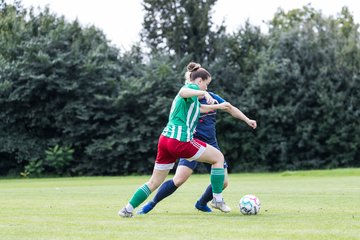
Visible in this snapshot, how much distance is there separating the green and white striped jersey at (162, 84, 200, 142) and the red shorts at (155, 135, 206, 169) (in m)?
0.07

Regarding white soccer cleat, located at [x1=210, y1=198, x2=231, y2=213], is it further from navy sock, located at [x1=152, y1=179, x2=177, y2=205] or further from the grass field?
navy sock, located at [x1=152, y1=179, x2=177, y2=205]

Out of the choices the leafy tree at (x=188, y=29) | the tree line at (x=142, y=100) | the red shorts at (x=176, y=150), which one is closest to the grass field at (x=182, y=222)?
the red shorts at (x=176, y=150)

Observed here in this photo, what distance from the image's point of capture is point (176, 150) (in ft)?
31.3

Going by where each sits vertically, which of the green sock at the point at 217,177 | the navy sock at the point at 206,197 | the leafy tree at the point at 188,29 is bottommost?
the navy sock at the point at 206,197

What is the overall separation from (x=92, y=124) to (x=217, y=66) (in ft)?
26.2

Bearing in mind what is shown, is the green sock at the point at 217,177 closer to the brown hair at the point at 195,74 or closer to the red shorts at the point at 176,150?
the red shorts at the point at 176,150

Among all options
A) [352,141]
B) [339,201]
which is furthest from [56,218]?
[352,141]

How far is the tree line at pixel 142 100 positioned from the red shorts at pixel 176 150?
88.4 feet

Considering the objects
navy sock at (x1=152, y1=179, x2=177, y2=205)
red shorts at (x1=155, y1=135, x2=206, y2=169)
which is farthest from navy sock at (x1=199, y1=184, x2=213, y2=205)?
red shorts at (x1=155, y1=135, x2=206, y2=169)

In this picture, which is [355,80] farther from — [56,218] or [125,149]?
[56,218]

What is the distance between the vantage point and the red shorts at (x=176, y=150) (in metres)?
9.55

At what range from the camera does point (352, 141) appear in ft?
125

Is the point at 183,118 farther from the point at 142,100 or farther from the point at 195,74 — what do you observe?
the point at 142,100

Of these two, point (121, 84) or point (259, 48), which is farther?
point (259, 48)
